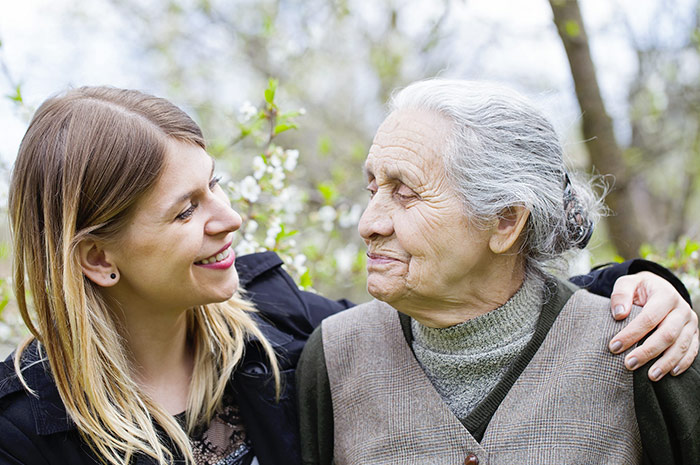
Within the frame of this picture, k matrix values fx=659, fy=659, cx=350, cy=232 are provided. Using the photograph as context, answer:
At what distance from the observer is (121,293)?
6.32 ft

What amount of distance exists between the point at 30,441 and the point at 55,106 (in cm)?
90

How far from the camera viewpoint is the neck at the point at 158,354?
6.41 feet

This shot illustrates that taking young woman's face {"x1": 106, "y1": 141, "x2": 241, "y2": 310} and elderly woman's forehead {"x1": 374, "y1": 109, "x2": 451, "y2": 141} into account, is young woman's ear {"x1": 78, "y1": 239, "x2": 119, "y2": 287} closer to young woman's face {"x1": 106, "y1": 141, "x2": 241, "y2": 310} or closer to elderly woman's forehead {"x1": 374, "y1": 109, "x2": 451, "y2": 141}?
young woman's face {"x1": 106, "y1": 141, "x2": 241, "y2": 310}

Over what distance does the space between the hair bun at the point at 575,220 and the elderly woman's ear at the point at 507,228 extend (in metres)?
0.17

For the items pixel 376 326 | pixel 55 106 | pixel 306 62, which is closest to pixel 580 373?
pixel 376 326

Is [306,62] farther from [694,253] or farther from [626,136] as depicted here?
[694,253]

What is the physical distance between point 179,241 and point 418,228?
25.4 inches

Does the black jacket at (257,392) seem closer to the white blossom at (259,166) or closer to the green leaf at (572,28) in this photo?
the white blossom at (259,166)

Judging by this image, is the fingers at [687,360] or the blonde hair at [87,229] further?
the blonde hair at [87,229]

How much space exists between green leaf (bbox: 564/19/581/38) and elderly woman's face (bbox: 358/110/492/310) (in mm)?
1732

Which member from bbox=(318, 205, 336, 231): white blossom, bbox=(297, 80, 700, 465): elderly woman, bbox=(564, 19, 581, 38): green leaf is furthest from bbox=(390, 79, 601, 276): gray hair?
bbox=(564, 19, 581, 38): green leaf

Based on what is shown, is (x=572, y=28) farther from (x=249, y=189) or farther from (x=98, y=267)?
(x=98, y=267)

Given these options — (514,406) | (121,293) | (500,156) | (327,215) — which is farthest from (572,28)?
(121,293)

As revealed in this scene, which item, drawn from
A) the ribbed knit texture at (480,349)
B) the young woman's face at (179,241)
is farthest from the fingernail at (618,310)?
the young woman's face at (179,241)
